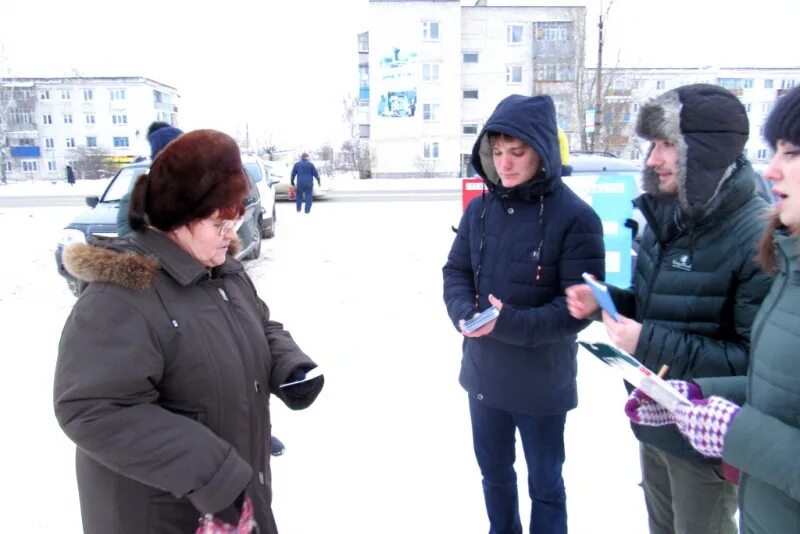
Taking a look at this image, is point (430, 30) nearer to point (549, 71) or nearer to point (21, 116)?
point (549, 71)

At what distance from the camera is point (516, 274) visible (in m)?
2.35

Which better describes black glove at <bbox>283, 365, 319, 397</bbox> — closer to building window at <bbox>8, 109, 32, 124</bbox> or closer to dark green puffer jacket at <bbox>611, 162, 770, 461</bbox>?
dark green puffer jacket at <bbox>611, 162, 770, 461</bbox>

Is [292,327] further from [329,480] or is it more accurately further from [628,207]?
[628,207]

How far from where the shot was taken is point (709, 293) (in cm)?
182

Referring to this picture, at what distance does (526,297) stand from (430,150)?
4222 cm

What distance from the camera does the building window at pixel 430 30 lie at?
42.0 meters

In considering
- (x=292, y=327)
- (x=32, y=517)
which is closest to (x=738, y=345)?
(x=32, y=517)

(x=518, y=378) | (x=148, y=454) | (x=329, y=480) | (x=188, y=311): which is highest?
(x=188, y=311)

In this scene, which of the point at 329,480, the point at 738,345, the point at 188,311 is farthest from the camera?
the point at 329,480

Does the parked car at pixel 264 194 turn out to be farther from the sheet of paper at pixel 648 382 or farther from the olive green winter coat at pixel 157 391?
the sheet of paper at pixel 648 382

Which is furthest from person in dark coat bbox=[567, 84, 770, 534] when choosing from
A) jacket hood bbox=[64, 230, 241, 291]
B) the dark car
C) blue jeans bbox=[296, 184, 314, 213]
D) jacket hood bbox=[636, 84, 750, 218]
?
blue jeans bbox=[296, 184, 314, 213]

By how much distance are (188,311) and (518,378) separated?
4.60ft

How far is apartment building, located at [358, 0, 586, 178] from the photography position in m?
42.0

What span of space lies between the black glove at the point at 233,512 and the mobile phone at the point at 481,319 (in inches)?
40.9
